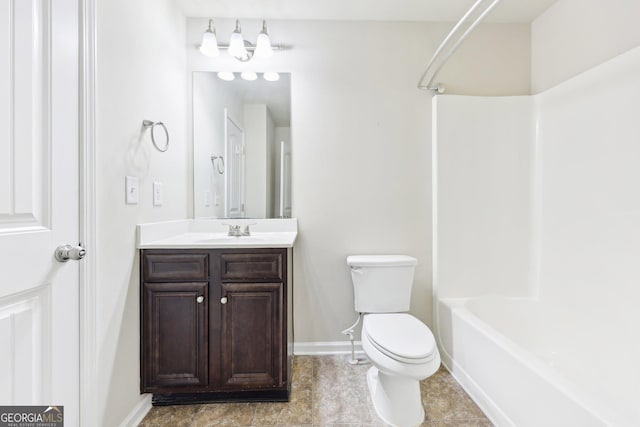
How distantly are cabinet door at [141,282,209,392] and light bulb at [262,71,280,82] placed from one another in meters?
1.48

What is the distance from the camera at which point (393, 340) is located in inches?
55.9

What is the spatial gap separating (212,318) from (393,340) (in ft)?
3.06

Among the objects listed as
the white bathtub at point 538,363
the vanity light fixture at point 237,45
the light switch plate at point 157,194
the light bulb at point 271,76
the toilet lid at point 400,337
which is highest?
the vanity light fixture at point 237,45

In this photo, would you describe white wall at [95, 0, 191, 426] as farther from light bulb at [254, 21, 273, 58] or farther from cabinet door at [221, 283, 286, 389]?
light bulb at [254, 21, 273, 58]

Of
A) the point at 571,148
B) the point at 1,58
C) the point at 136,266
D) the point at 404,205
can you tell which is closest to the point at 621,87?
the point at 571,148

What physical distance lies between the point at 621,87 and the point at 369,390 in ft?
6.91

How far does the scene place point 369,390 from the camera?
5.44ft

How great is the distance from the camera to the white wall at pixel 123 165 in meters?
1.21

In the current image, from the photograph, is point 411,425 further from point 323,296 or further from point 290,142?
point 290,142

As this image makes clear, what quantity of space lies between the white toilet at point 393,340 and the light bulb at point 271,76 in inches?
55.2

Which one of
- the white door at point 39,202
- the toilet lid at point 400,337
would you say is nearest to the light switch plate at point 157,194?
the white door at point 39,202

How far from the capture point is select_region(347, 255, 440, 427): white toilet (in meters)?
1.33

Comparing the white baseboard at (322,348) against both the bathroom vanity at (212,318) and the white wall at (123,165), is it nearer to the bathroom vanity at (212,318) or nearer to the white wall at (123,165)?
the bathroom vanity at (212,318)

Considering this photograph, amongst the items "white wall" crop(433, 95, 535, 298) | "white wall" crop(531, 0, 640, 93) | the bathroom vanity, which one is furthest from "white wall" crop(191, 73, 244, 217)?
"white wall" crop(531, 0, 640, 93)
